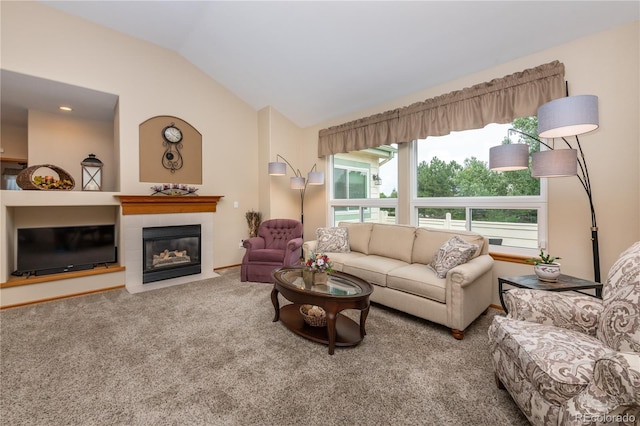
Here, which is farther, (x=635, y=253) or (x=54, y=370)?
(x=54, y=370)

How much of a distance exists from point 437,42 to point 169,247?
4614mm

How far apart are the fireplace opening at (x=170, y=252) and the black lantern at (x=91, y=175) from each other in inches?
42.8

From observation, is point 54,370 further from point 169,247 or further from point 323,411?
point 169,247

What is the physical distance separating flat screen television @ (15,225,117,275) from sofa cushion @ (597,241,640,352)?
5.30 meters

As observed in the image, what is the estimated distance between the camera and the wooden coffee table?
Result: 2.17 metres

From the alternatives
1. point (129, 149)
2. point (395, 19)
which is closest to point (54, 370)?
point (129, 149)

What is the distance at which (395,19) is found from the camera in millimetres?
2869

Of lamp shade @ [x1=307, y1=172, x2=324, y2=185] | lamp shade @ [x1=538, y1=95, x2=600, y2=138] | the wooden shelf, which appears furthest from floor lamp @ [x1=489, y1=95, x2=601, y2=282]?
the wooden shelf

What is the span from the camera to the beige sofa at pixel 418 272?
243 centimetres

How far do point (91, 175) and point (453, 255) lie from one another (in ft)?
16.8

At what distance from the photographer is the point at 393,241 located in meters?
3.57

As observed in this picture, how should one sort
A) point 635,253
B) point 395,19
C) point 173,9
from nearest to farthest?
point 635,253 < point 395,19 < point 173,9

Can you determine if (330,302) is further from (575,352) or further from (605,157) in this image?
(605,157)

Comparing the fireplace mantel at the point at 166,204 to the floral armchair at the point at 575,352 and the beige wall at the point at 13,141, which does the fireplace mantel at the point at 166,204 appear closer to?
the beige wall at the point at 13,141
